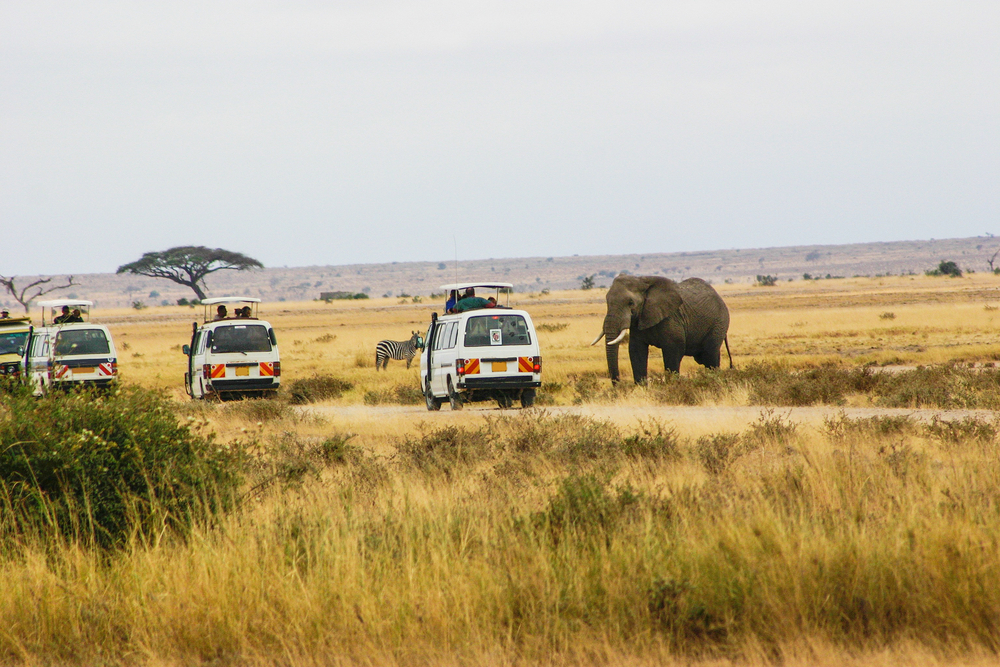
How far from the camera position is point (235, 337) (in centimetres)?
2188

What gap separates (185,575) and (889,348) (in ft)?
103

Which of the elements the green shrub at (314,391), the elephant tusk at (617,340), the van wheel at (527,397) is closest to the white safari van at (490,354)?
the van wheel at (527,397)

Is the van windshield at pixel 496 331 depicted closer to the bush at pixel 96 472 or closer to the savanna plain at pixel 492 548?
the savanna plain at pixel 492 548

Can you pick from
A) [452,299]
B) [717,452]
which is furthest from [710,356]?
[717,452]

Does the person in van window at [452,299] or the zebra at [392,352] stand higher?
the person in van window at [452,299]

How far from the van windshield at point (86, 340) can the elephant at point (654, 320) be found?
34.9ft

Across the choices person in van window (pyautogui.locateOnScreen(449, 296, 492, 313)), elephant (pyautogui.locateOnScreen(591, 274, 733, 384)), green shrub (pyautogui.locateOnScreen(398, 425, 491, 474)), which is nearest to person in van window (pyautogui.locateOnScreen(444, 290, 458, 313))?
person in van window (pyautogui.locateOnScreen(449, 296, 492, 313))

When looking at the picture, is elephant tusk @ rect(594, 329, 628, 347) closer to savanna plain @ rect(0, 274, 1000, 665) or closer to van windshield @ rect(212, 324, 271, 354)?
van windshield @ rect(212, 324, 271, 354)

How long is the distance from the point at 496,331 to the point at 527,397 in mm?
1648

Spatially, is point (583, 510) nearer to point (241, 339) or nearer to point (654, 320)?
point (654, 320)

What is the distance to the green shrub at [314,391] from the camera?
2408 cm

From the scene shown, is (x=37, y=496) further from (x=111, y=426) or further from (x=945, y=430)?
(x=945, y=430)

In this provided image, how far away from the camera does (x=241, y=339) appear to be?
21891 mm

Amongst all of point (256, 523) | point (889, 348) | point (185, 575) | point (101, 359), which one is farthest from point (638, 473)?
point (889, 348)
